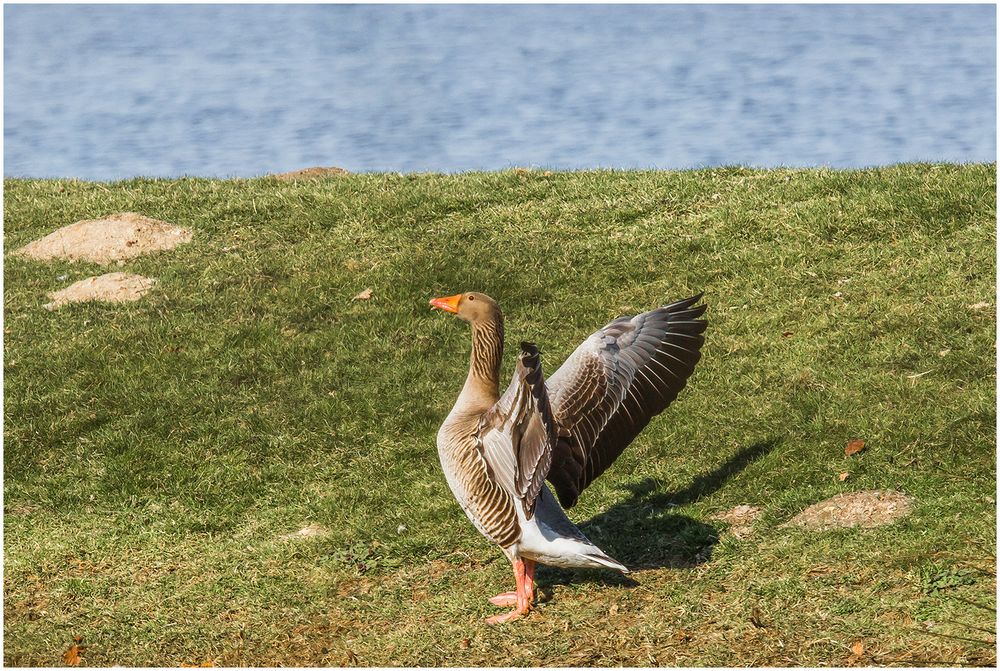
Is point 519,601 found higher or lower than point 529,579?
lower

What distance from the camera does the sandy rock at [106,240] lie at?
14864mm

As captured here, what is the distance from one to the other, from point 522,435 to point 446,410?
4.30 meters

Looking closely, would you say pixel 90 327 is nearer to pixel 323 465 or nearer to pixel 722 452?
pixel 323 465

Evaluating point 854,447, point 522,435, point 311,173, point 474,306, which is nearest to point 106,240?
point 311,173

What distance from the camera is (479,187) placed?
16.2 meters

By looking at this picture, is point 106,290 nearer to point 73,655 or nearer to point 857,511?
point 73,655

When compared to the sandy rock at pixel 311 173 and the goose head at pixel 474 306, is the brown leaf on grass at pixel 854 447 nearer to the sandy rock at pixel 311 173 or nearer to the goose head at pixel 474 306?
the goose head at pixel 474 306

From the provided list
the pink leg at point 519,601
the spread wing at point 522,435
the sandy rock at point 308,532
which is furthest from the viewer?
the sandy rock at point 308,532

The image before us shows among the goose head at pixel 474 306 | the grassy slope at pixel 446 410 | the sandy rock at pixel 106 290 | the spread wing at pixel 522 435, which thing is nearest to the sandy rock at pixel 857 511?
the grassy slope at pixel 446 410

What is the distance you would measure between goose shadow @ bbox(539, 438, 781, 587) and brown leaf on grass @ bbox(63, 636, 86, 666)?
2.97 meters

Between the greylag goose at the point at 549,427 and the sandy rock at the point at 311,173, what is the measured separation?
35.1 feet

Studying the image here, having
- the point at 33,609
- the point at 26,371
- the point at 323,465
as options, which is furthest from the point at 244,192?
the point at 33,609

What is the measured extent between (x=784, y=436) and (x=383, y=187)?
330 inches

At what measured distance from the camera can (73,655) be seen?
7449mm
